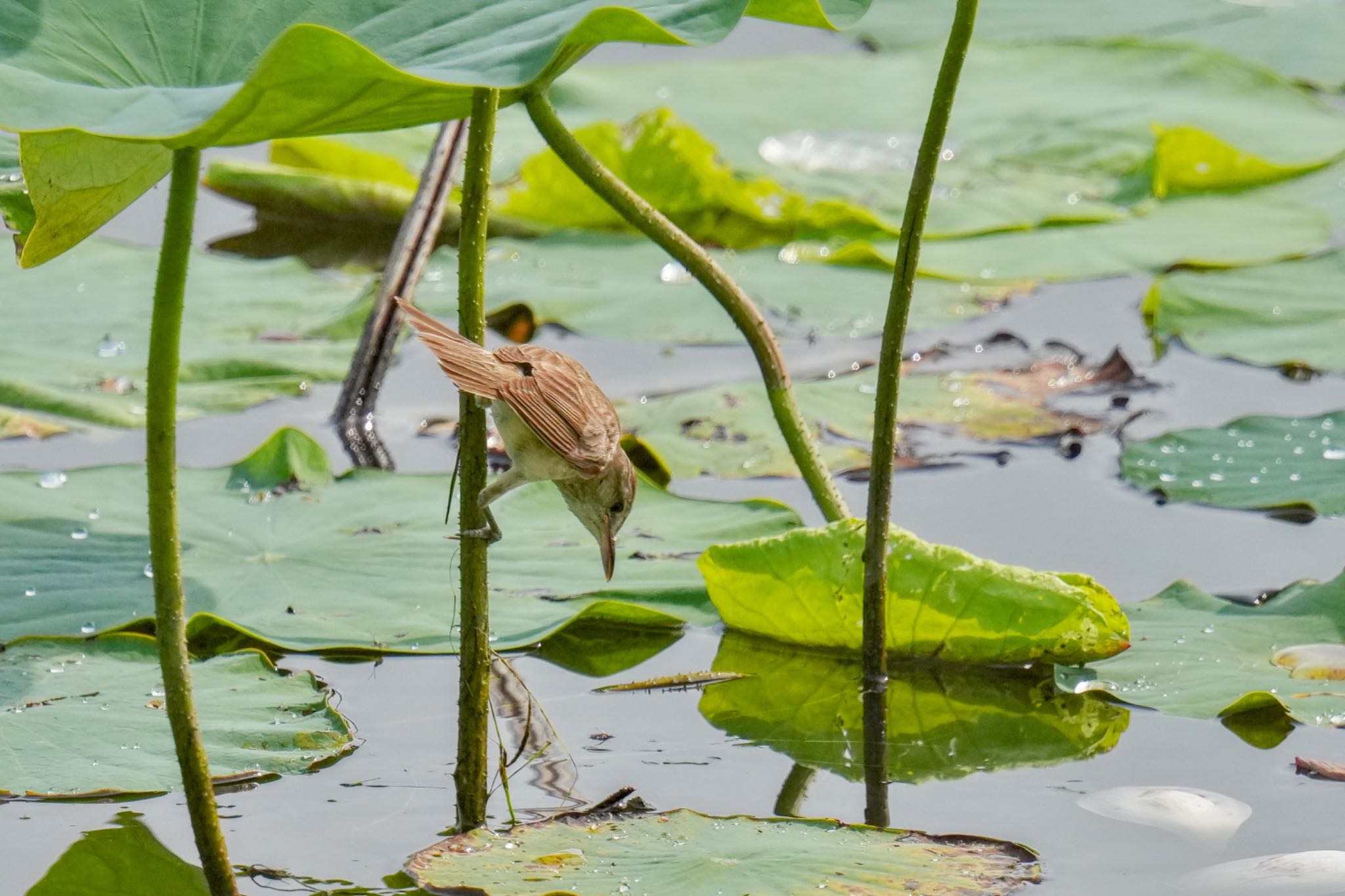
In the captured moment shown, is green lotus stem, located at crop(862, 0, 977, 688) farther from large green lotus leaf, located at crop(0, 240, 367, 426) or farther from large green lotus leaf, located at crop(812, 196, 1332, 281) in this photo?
large green lotus leaf, located at crop(812, 196, 1332, 281)

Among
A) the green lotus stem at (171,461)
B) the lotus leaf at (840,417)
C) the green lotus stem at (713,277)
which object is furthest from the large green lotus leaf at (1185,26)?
the green lotus stem at (171,461)

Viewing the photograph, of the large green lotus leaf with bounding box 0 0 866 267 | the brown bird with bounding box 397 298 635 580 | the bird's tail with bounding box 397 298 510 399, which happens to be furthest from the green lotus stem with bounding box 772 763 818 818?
the large green lotus leaf with bounding box 0 0 866 267

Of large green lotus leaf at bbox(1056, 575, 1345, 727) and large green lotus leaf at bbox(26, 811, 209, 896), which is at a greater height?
large green lotus leaf at bbox(1056, 575, 1345, 727)

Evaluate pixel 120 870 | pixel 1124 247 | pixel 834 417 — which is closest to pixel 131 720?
pixel 120 870

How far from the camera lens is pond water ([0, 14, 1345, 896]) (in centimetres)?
148

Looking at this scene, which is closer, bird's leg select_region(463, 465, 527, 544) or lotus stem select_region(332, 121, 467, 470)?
bird's leg select_region(463, 465, 527, 544)

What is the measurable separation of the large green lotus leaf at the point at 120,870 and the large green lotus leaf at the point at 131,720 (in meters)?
0.05

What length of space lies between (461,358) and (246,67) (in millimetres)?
351

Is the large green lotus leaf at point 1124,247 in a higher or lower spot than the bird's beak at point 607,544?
higher

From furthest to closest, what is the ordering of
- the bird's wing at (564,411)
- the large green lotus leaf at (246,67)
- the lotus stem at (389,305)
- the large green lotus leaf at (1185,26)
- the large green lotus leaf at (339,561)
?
1. the large green lotus leaf at (1185,26)
2. the lotus stem at (389,305)
3. the large green lotus leaf at (339,561)
4. the bird's wing at (564,411)
5. the large green lotus leaf at (246,67)

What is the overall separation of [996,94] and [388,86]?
371 cm

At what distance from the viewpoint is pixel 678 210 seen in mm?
3717

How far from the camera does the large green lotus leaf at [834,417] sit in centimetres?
257

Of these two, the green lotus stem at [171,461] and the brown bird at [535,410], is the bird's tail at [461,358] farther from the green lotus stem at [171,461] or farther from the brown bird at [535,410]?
the green lotus stem at [171,461]
